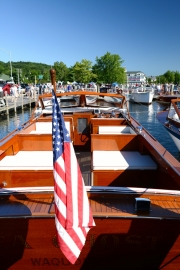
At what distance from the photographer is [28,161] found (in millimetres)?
4758

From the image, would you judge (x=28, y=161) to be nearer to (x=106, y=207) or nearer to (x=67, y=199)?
(x=106, y=207)

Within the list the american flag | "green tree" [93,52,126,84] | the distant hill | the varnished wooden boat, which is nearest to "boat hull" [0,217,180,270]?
the varnished wooden boat

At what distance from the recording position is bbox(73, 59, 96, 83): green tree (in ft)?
180

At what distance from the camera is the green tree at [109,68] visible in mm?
56769

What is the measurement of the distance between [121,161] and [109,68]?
54990mm

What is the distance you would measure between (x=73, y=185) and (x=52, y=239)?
0.82 meters

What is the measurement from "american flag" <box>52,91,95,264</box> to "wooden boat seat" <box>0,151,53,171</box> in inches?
77.3

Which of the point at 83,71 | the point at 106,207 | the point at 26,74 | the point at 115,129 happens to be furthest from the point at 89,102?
the point at 26,74

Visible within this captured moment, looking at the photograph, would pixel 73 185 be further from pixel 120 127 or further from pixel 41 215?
pixel 120 127

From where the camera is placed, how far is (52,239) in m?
2.81

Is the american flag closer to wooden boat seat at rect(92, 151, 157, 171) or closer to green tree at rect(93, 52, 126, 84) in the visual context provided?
wooden boat seat at rect(92, 151, 157, 171)

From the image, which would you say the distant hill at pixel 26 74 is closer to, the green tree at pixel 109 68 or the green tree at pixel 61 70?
the green tree at pixel 61 70

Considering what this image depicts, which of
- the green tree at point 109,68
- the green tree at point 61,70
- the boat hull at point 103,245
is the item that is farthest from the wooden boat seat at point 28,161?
the green tree at point 61,70

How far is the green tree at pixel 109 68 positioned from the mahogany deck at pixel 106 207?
56016mm
